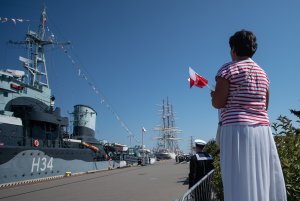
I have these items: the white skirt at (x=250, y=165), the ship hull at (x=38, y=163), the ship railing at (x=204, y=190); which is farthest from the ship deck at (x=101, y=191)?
the white skirt at (x=250, y=165)

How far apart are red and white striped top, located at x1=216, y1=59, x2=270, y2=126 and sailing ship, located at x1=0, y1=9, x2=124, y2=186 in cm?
1887

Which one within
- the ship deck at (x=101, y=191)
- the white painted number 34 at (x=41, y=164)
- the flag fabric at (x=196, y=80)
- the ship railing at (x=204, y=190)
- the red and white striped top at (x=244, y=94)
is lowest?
the ship deck at (x=101, y=191)

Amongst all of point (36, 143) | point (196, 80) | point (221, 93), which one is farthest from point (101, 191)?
point (221, 93)

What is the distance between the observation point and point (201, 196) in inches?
209

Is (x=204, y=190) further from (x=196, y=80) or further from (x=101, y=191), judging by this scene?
(x=101, y=191)

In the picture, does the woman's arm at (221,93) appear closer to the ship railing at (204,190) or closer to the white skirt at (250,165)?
the white skirt at (250,165)

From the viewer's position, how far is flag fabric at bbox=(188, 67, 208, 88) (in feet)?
13.9

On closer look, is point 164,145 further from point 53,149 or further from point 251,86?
point 251,86

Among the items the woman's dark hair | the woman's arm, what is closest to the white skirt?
the woman's arm

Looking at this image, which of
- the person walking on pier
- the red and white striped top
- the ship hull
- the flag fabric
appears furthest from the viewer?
the ship hull

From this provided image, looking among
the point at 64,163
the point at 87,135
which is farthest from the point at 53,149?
the point at 87,135

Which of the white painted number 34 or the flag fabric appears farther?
the white painted number 34

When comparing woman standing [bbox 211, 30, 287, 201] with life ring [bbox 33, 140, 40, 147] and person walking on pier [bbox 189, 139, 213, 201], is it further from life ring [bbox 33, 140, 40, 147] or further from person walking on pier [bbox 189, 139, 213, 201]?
life ring [bbox 33, 140, 40, 147]

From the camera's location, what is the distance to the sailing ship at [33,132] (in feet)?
67.9
